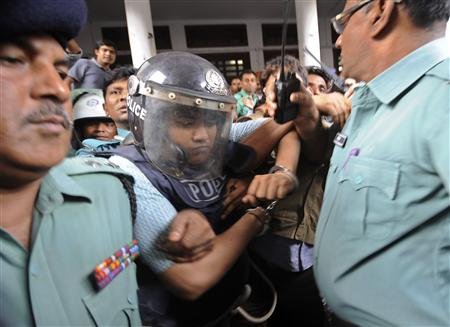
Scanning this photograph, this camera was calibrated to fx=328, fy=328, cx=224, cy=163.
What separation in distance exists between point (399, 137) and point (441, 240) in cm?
28

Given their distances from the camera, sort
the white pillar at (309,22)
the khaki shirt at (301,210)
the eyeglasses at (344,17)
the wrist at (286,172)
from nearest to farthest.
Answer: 1. the eyeglasses at (344,17)
2. the wrist at (286,172)
3. the khaki shirt at (301,210)
4. the white pillar at (309,22)

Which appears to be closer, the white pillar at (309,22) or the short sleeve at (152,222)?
the short sleeve at (152,222)

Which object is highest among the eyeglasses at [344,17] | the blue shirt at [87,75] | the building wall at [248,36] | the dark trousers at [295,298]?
the building wall at [248,36]

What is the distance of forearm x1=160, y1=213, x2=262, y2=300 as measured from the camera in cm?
91

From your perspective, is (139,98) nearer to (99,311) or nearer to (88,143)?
(99,311)

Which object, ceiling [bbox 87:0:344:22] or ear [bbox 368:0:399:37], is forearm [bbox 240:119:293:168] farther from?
ceiling [bbox 87:0:344:22]

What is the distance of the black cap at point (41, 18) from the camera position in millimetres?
613

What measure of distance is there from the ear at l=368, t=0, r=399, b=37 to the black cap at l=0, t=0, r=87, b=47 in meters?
0.83

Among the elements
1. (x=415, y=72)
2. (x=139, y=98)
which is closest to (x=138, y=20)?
(x=139, y=98)

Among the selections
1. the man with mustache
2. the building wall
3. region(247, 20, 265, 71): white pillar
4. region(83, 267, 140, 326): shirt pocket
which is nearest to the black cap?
the man with mustache

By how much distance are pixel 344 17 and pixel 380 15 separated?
138 millimetres

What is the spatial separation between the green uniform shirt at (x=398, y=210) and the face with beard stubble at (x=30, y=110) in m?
0.79

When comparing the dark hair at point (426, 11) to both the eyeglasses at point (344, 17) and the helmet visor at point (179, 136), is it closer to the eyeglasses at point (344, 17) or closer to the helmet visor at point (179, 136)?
the eyeglasses at point (344, 17)

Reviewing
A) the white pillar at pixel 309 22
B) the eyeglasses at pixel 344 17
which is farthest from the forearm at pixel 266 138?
the white pillar at pixel 309 22
